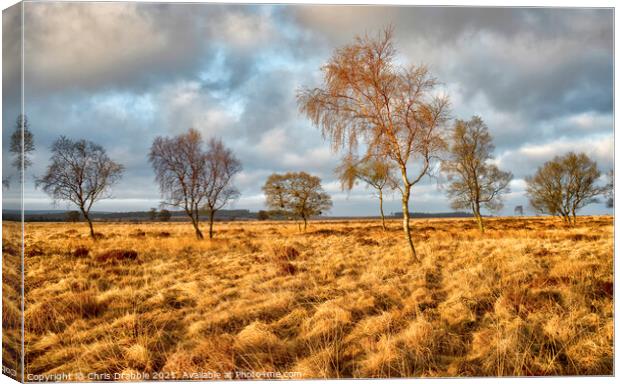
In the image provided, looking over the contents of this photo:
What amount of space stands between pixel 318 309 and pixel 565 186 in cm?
543

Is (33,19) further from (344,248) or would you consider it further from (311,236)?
(311,236)

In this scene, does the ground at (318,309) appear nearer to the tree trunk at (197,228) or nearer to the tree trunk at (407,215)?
the tree trunk at (407,215)

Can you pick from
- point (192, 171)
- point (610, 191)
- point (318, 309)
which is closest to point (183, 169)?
point (192, 171)

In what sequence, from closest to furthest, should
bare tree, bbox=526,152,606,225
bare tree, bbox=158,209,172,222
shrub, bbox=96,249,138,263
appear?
bare tree, bbox=526,152,606,225 → shrub, bbox=96,249,138,263 → bare tree, bbox=158,209,172,222

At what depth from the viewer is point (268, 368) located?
398 cm

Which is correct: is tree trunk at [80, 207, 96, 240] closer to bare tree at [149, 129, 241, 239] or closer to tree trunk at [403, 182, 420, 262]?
bare tree at [149, 129, 241, 239]

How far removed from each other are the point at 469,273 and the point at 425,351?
6.99ft

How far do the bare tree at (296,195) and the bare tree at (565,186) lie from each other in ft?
13.7

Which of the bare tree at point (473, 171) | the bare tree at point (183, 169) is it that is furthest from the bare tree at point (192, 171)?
the bare tree at point (473, 171)

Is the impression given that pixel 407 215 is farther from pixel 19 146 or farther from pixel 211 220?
pixel 19 146

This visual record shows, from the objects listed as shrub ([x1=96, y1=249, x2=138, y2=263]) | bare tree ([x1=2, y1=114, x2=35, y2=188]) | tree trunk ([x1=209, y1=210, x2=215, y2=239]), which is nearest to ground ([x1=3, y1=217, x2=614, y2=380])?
shrub ([x1=96, y1=249, x2=138, y2=263])

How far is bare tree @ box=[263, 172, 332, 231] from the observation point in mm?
6611

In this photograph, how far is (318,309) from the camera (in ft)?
15.6

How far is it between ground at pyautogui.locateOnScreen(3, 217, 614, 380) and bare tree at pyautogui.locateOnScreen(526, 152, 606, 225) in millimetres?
570
